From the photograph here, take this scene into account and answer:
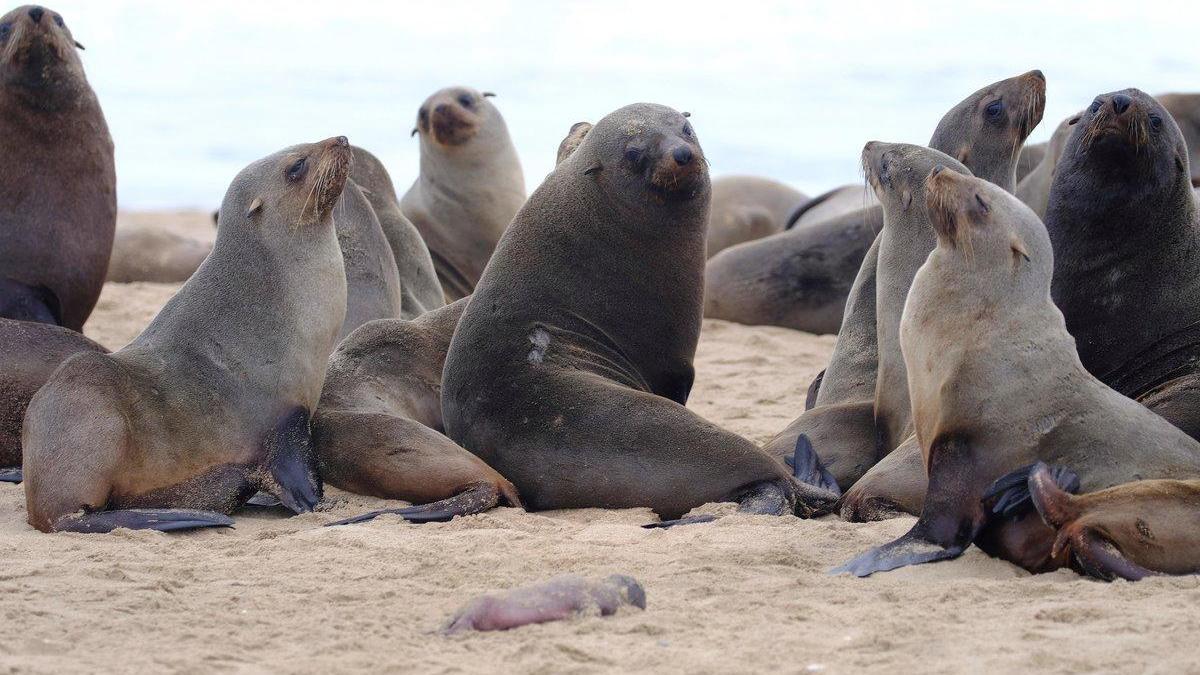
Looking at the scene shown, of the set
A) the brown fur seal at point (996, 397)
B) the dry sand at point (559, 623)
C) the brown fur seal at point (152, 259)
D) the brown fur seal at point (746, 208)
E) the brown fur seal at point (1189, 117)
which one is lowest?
the brown fur seal at point (152, 259)

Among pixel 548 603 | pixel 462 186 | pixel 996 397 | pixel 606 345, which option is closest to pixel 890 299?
pixel 606 345

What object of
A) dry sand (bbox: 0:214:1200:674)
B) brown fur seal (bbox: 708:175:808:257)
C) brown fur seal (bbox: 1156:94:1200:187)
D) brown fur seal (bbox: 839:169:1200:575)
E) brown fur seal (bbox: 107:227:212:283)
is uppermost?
brown fur seal (bbox: 1156:94:1200:187)

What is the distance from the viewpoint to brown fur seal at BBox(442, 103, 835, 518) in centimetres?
566

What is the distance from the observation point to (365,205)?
316 inches

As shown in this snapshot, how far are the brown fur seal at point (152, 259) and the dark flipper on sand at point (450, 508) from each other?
25.0 ft

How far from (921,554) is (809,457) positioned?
1.51m

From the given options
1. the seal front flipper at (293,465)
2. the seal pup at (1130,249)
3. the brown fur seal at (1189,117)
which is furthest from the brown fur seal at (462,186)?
the seal pup at (1130,249)

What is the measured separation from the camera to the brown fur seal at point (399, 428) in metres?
5.74

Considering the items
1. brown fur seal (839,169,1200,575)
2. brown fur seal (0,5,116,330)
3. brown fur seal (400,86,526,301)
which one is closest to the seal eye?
brown fur seal (0,5,116,330)

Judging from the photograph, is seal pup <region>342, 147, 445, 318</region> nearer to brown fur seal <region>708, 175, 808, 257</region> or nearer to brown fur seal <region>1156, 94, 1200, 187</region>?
brown fur seal <region>708, 175, 808, 257</region>

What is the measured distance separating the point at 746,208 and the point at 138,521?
973 centimetres

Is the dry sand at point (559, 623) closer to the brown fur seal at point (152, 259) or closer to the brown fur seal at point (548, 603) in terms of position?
the brown fur seal at point (548, 603)

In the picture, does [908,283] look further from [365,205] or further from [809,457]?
[365,205]

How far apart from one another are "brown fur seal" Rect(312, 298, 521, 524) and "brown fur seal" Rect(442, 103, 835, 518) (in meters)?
0.21
